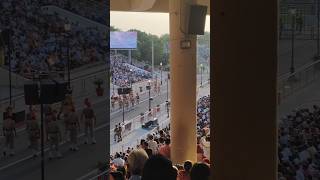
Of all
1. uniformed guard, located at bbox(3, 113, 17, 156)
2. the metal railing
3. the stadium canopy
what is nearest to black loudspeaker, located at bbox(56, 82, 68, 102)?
uniformed guard, located at bbox(3, 113, 17, 156)

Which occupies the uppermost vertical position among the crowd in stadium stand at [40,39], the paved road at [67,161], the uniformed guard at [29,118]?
the crowd in stadium stand at [40,39]

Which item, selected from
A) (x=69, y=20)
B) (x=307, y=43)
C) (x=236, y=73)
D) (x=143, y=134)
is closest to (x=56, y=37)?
(x=69, y=20)

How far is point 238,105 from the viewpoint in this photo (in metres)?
4.56

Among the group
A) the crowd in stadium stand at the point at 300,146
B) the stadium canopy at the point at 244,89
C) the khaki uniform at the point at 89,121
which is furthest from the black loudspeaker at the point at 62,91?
the crowd in stadium stand at the point at 300,146

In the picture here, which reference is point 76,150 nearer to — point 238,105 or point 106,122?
point 106,122

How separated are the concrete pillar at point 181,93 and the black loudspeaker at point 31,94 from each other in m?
7.18

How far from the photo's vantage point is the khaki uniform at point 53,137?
5.79 m

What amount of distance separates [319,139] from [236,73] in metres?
7.81

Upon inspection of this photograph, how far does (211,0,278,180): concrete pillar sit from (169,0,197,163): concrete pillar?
7.80 m

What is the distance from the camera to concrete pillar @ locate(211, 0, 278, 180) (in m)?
4.48

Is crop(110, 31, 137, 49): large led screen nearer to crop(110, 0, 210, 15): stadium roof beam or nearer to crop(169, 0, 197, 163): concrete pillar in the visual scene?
crop(110, 0, 210, 15): stadium roof beam

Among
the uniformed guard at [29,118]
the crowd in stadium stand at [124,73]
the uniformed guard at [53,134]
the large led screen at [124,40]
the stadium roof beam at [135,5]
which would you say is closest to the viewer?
the uniformed guard at [29,118]

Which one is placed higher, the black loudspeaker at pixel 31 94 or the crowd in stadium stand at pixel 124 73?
the black loudspeaker at pixel 31 94

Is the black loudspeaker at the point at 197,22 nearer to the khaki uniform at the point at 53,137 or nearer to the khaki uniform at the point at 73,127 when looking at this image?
the khaki uniform at the point at 73,127
